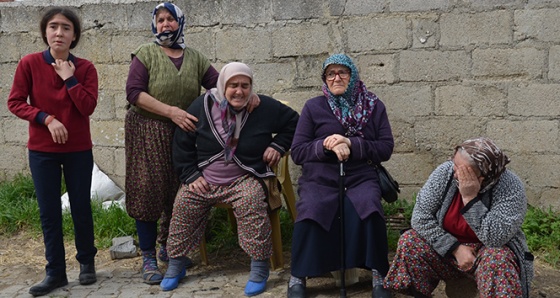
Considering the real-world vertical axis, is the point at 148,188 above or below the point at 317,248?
above

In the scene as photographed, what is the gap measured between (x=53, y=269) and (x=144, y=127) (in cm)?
113

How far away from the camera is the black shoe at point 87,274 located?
15.0 feet

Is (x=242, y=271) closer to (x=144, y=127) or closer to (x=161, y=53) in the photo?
(x=144, y=127)

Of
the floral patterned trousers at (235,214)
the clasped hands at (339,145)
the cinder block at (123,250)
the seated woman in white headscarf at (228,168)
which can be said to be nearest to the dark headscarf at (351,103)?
the clasped hands at (339,145)

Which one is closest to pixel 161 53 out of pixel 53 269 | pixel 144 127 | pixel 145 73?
pixel 145 73

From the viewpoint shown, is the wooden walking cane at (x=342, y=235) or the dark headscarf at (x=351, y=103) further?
the dark headscarf at (x=351, y=103)

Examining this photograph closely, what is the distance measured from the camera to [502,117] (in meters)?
5.19

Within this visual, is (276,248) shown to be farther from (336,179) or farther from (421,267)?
(421,267)

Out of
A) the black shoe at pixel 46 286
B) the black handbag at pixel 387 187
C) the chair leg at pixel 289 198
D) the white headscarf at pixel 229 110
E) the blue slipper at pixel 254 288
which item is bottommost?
the blue slipper at pixel 254 288

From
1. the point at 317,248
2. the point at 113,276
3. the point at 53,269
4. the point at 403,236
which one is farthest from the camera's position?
the point at 113,276

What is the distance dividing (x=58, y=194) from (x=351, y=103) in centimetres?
202

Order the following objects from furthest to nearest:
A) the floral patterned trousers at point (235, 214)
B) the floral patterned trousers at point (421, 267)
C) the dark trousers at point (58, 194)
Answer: the floral patterned trousers at point (235, 214)
the dark trousers at point (58, 194)
the floral patterned trousers at point (421, 267)

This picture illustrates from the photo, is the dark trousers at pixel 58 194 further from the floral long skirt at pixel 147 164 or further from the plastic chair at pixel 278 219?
the plastic chair at pixel 278 219

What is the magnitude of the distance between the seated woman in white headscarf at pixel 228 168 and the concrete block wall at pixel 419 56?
4.15 ft
